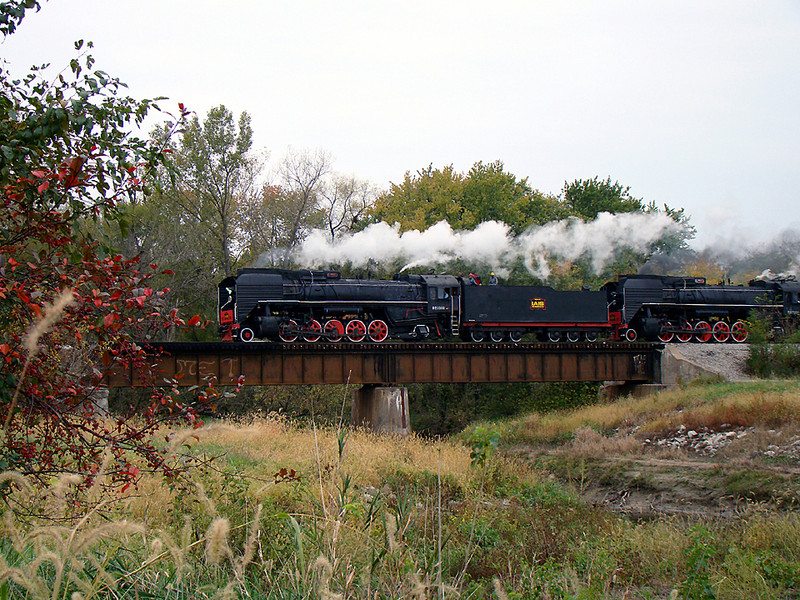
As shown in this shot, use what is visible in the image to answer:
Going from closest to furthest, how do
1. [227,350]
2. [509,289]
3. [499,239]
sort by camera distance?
[227,350]
[509,289]
[499,239]

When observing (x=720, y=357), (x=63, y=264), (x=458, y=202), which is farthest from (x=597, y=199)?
(x=63, y=264)

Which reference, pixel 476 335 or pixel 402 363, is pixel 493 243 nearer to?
pixel 476 335

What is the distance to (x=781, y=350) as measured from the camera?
30219 millimetres

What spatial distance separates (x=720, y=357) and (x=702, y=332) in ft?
11.8

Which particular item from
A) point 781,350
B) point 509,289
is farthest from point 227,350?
point 781,350

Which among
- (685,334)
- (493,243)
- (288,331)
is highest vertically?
(493,243)

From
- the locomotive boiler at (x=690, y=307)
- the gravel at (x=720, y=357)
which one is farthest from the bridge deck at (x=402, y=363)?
the locomotive boiler at (x=690, y=307)

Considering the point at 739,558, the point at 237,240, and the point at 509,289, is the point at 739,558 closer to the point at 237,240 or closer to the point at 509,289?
the point at 509,289

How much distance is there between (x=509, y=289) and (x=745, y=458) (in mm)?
15009

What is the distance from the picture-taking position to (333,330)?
96.7ft

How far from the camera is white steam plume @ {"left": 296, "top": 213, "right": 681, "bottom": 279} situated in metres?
38.6

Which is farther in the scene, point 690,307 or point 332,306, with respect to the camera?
point 690,307

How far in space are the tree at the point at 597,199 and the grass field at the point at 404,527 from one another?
44971mm

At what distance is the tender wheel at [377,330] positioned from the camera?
1190 inches
